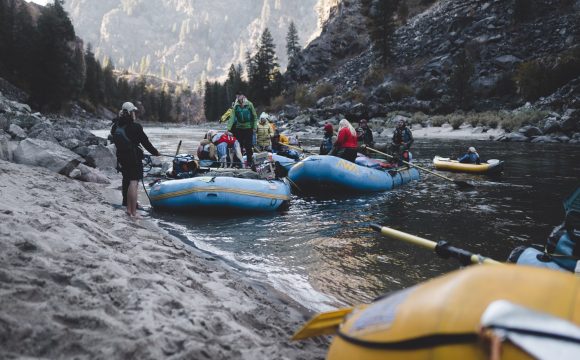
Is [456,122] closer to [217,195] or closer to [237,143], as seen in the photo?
[237,143]

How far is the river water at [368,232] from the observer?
16.2 ft

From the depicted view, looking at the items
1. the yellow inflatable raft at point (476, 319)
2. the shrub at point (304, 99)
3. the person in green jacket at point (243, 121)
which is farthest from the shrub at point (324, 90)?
the yellow inflatable raft at point (476, 319)

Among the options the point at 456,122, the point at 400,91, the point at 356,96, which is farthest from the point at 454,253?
the point at 356,96

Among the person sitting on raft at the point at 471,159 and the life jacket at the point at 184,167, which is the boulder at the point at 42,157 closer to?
the life jacket at the point at 184,167

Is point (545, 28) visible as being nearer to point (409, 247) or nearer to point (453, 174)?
point (453, 174)

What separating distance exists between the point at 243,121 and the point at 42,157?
4988 mm

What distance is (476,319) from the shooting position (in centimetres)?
160

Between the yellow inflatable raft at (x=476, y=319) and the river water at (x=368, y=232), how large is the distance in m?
2.43

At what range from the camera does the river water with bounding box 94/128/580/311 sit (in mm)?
4941

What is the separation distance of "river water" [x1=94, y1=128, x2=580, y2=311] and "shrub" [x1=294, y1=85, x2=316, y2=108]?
4403cm

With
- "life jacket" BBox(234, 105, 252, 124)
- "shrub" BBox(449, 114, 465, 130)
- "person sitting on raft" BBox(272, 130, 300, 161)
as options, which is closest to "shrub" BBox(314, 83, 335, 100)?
"shrub" BBox(449, 114, 465, 130)

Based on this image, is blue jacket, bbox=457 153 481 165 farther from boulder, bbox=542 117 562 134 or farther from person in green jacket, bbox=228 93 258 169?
boulder, bbox=542 117 562 134

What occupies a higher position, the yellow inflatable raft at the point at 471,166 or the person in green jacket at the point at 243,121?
the person in green jacket at the point at 243,121

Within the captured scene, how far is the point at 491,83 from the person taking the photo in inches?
1500
